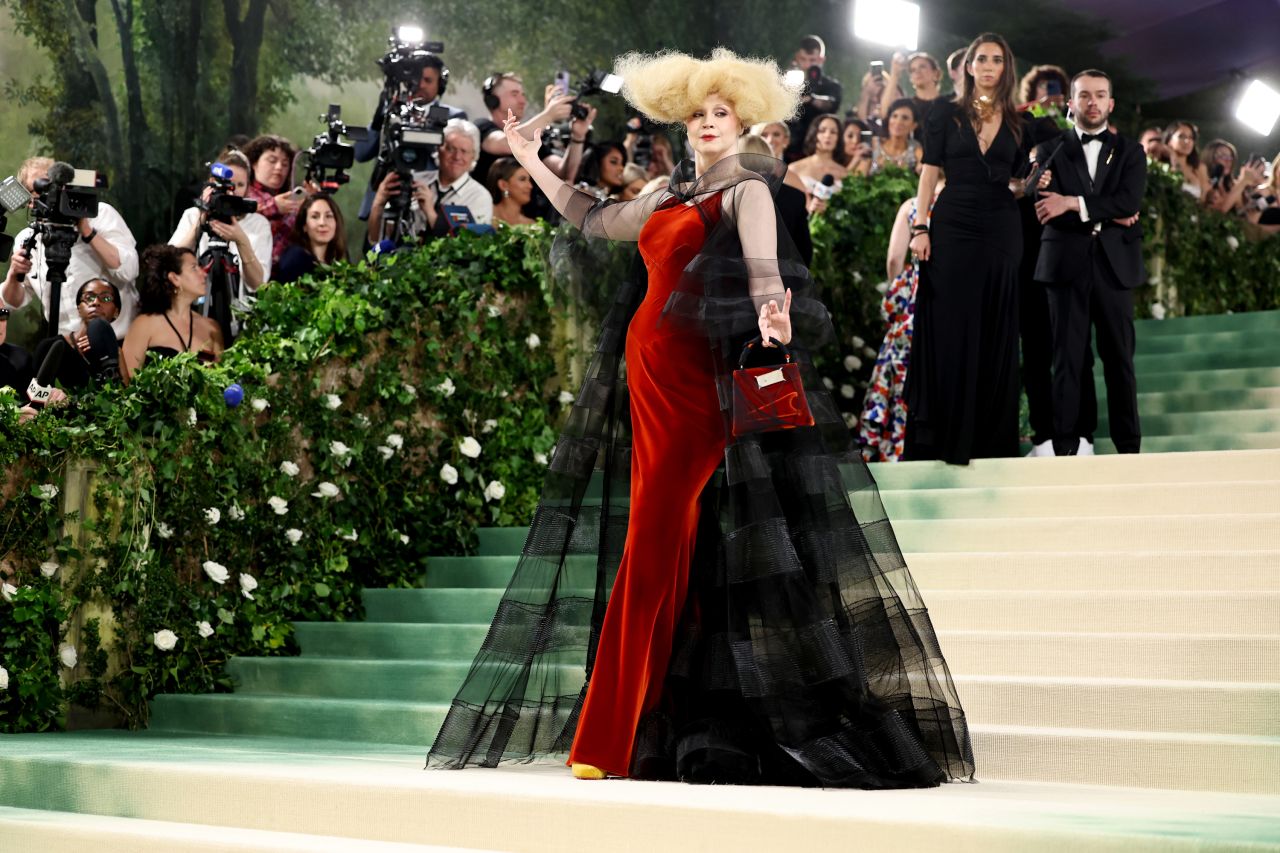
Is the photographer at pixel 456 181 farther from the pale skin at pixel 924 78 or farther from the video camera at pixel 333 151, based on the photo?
the pale skin at pixel 924 78

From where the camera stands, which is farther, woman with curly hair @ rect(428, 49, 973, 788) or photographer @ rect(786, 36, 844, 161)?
photographer @ rect(786, 36, 844, 161)

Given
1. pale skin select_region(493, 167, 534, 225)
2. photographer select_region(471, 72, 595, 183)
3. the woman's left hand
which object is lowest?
the woman's left hand

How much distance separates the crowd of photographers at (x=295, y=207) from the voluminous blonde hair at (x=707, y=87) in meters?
0.16

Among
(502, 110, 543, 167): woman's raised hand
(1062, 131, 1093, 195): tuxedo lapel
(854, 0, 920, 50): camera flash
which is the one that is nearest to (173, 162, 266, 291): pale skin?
(502, 110, 543, 167): woman's raised hand

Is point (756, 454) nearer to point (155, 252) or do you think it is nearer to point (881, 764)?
point (881, 764)

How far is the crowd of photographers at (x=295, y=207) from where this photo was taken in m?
6.64

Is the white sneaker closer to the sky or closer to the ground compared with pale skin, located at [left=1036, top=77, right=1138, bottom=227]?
closer to the ground

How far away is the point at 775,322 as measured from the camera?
13.6 ft

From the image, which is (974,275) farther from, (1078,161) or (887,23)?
(887,23)

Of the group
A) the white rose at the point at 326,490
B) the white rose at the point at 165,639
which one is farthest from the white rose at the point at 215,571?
the white rose at the point at 326,490

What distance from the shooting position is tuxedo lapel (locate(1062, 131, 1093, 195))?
7512 mm

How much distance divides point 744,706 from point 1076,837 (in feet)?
3.86

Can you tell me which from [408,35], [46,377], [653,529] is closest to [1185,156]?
[408,35]
